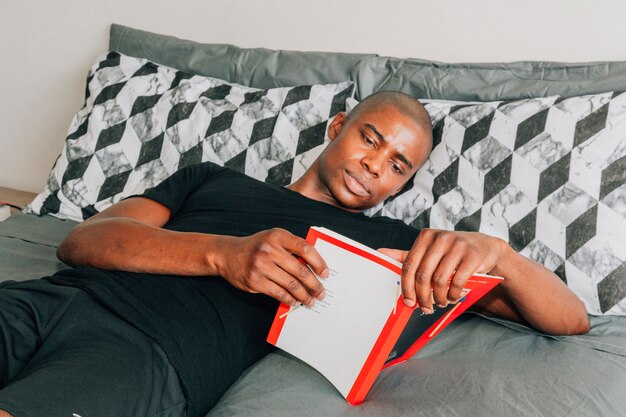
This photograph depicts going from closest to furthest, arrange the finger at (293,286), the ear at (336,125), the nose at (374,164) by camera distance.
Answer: the finger at (293,286)
the nose at (374,164)
the ear at (336,125)

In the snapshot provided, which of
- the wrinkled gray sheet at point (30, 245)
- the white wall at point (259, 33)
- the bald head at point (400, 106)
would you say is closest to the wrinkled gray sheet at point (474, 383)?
the bald head at point (400, 106)

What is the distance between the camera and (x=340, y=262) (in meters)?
0.96

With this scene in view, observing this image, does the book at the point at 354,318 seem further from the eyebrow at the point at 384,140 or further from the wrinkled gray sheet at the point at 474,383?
the eyebrow at the point at 384,140

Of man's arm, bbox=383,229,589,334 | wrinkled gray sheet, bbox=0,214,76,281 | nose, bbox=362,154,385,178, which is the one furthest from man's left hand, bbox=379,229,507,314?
wrinkled gray sheet, bbox=0,214,76,281

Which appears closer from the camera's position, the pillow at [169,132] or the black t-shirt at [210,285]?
the black t-shirt at [210,285]

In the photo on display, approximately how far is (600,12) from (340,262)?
42.3 inches

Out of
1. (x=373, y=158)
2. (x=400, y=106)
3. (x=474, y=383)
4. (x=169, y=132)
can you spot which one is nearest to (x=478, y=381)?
(x=474, y=383)

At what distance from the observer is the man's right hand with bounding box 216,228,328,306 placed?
98cm

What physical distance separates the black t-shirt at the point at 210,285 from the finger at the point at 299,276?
0.65ft

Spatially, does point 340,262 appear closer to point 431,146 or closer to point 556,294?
point 556,294

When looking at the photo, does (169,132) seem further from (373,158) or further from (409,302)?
(409,302)

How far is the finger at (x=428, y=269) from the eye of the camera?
0.90 metres

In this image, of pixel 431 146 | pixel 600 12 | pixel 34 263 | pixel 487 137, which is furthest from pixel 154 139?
pixel 600 12

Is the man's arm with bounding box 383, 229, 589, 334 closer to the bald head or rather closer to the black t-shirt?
the black t-shirt
